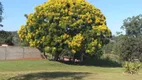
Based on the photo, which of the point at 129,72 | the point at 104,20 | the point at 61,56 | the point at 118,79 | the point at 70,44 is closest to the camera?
the point at 118,79

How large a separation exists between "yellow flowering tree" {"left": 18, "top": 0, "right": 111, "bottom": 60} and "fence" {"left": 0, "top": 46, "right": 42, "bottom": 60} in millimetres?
5719

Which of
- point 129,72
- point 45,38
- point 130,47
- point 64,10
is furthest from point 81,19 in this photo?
point 129,72

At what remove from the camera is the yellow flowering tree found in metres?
42.2

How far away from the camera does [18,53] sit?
1972 inches

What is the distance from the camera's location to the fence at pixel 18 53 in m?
49.0

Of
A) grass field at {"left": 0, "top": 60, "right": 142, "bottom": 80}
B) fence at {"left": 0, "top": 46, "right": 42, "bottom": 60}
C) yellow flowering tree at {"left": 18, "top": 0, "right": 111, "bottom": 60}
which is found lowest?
grass field at {"left": 0, "top": 60, "right": 142, "bottom": 80}

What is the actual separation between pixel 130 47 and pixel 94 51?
6.82 metres

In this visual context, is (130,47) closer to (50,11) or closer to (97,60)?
(97,60)

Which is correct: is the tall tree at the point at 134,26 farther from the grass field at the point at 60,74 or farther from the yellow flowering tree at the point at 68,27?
the grass field at the point at 60,74

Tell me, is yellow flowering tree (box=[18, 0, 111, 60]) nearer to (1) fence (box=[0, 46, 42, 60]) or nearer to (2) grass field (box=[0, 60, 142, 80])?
(2) grass field (box=[0, 60, 142, 80])

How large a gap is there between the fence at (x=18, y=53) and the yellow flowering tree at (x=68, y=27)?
572 centimetres

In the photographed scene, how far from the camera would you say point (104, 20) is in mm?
45031

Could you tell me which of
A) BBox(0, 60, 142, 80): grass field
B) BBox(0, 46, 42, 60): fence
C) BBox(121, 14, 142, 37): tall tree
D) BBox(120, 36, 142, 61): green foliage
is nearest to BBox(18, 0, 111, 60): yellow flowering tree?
BBox(0, 60, 142, 80): grass field

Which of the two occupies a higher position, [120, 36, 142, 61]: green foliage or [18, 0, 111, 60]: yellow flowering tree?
[18, 0, 111, 60]: yellow flowering tree
